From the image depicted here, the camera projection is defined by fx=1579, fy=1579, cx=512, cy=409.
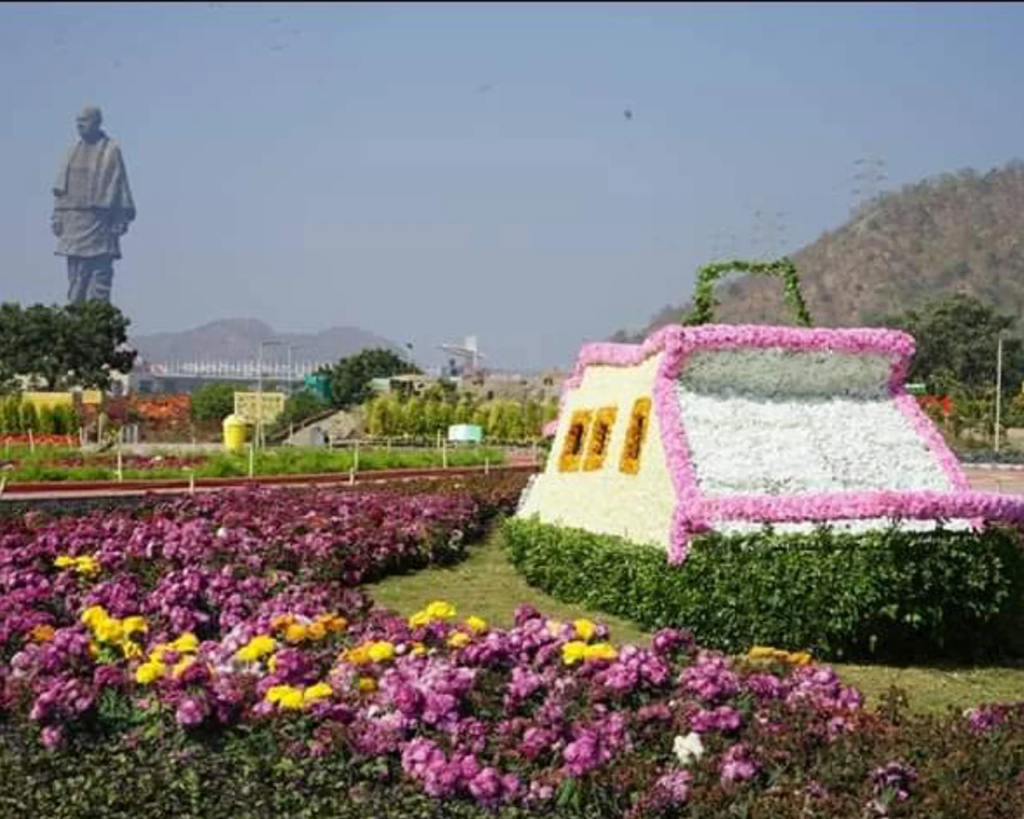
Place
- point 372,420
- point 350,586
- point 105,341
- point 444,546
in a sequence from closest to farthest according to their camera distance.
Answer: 1. point 350,586
2. point 444,546
3. point 372,420
4. point 105,341

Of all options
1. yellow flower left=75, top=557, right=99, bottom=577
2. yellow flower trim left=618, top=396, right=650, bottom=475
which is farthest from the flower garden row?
yellow flower trim left=618, top=396, right=650, bottom=475

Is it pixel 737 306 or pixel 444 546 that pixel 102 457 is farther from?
pixel 737 306

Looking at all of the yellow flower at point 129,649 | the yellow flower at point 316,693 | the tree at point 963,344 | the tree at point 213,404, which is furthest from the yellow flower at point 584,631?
the tree at point 963,344

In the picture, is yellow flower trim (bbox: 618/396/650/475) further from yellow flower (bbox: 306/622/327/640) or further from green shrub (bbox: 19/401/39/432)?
green shrub (bbox: 19/401/39/432)

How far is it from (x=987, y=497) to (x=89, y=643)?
17.3ft

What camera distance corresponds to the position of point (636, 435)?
10.6m

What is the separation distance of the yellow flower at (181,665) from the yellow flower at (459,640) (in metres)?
1.11

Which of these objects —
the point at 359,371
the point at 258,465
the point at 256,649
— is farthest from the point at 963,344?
the point at 256,649

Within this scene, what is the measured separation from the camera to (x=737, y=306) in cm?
14000

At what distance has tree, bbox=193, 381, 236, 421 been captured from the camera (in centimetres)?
5734

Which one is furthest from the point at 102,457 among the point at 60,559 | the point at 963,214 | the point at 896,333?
the point at 963,214

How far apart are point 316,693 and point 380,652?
649 mm

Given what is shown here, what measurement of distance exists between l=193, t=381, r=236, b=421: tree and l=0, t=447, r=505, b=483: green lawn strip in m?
25.3

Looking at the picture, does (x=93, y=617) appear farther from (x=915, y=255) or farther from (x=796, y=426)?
(x=915, y=255)
